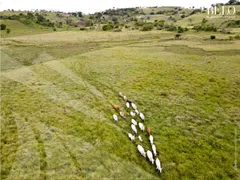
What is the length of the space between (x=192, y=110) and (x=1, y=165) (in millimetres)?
21085

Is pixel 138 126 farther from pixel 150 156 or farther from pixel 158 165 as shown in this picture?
pixel 158 165

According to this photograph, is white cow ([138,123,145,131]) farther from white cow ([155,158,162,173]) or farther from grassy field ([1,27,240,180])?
white cow ([155,158,162,173])

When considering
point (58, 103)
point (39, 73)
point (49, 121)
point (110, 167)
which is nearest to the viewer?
point (110, 167)

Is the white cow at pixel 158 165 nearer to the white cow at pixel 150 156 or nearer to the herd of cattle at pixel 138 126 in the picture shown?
the herd of cattle at pixel 138 126

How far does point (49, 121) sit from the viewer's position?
24219mm

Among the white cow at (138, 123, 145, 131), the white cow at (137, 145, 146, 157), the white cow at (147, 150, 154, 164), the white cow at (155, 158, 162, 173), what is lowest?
the white cow at (155, 158, 162, 173)

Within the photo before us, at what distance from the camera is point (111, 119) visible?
26469 mm

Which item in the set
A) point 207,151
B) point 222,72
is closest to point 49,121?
point 207,151

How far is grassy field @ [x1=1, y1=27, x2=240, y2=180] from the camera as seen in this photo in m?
19.6

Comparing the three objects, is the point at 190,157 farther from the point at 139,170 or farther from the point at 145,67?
the point at 145,67

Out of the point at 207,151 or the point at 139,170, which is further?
the point at 207,151

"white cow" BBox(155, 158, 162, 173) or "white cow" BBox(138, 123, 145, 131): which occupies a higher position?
"white cow" BBox(138, 123, 145, 131)

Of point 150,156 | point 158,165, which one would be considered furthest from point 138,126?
point 158,165

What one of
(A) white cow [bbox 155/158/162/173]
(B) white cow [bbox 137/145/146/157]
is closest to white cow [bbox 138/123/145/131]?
(B) white cow [bbox 137/145/146/157]
